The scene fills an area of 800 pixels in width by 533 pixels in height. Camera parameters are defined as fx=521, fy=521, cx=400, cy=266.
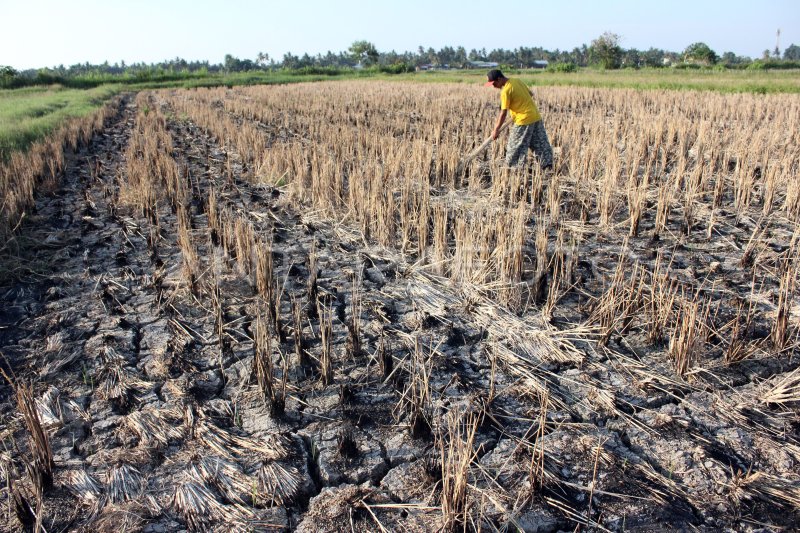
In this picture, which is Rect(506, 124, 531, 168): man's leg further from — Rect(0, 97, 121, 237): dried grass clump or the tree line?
the tree line

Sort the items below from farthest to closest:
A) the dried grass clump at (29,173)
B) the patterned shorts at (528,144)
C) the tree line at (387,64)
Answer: the tree line at (387,64), the patterned shorts at (528,144), the dried grass clump at (29,173)

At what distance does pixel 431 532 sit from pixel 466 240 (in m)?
2.71

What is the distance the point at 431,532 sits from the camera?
215cm

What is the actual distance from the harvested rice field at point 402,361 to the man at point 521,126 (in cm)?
73

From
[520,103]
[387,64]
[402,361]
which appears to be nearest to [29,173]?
[402,361]

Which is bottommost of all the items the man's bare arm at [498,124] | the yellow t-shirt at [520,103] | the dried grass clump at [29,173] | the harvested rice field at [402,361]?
the harvested rice field at [402,361]

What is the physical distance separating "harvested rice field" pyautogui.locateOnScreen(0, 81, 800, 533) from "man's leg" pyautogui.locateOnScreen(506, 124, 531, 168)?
68 cm

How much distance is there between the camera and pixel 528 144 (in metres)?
7.22

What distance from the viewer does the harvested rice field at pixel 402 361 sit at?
229cm

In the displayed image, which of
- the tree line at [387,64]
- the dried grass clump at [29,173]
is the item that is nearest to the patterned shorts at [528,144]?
the dried grass clump at [29,173]

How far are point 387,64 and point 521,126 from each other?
9025 cm

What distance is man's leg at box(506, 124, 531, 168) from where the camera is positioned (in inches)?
282

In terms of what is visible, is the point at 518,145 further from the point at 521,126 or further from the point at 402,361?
the point at 402,361

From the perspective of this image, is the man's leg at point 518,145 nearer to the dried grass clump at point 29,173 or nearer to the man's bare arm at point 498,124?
the man's bare arm at point 498,124
